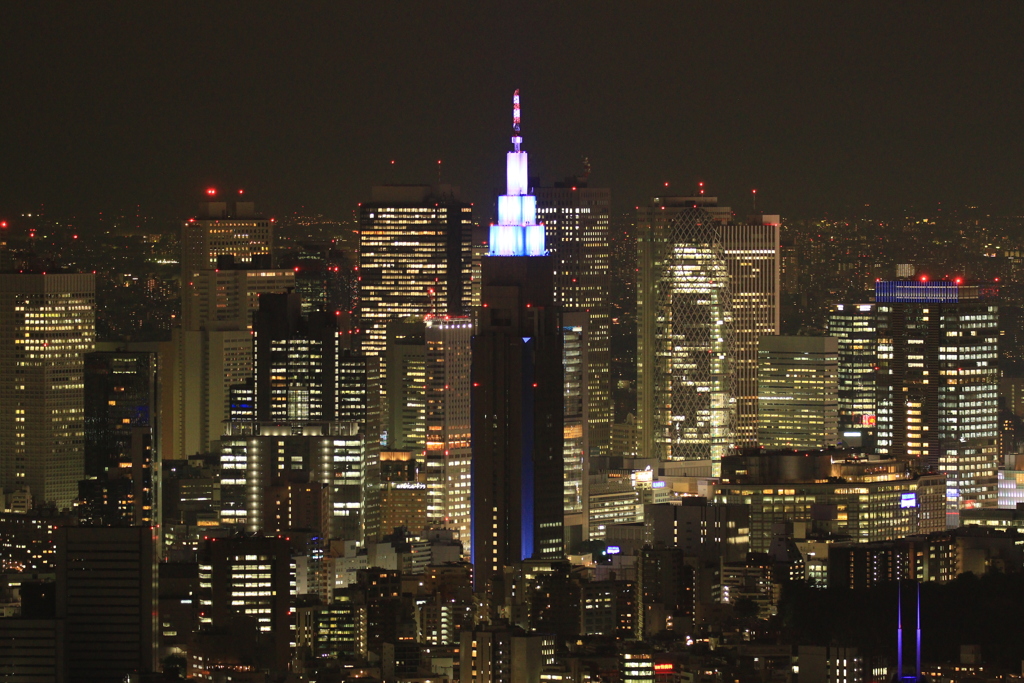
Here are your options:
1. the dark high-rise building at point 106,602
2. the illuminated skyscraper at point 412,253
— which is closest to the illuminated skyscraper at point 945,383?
the illuminated skyscraper at point 412,253

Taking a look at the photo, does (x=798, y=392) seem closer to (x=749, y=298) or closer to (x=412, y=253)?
(x=749, y=298)

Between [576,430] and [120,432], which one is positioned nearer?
[120,432]

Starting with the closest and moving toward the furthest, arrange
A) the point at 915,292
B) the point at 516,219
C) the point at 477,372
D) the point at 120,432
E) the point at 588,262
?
the point at 477,372
the point at 516,219
the point at 120,432
the point at 915,292
the point at 588,262

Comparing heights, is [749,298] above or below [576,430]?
above

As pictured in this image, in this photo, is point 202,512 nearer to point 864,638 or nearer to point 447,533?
point 447,533

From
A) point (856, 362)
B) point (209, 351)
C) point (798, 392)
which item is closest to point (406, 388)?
point (209, 351)

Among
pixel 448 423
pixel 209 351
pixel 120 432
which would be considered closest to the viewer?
pixel 120 432

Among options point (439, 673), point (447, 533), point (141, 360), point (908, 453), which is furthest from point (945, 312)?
point (439, 673)

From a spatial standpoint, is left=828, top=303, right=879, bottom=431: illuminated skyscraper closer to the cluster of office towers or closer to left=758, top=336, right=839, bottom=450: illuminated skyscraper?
the cluster of office towers
